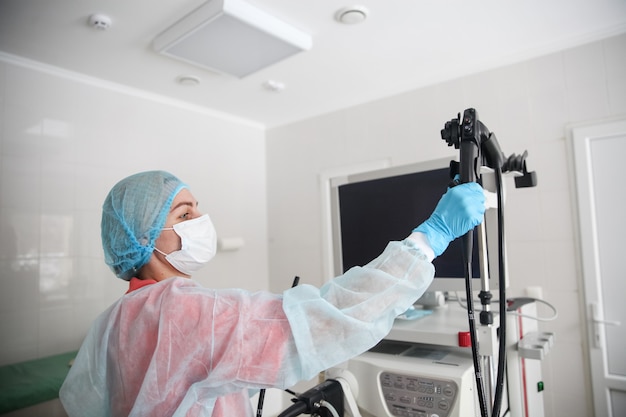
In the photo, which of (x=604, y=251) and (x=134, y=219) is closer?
(x=134, y=219)

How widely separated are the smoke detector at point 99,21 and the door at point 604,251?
2418 mm

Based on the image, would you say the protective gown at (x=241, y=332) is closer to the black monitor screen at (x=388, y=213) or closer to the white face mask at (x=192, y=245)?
the white face mask at (x=192, y=245)

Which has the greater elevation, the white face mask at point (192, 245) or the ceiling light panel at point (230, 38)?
the ceiling light panel at point (230, 38)

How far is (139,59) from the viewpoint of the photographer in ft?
7.59

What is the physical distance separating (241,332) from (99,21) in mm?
1821

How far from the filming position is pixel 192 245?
1054 mm

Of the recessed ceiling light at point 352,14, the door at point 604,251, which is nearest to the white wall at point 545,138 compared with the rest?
the door at point 604,251

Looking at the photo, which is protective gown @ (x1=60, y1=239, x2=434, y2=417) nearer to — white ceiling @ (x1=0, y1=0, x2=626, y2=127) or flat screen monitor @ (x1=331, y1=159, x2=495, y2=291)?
flat screen monitor @ (x1=331, y1=159, x2=495, y2=291)

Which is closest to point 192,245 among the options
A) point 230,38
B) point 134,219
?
point 134,219

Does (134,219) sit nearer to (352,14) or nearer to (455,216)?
(455,216)

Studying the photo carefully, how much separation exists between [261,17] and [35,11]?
998 mm

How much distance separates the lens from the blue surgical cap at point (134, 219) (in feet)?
3.18

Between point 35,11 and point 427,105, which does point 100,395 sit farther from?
point 427,105

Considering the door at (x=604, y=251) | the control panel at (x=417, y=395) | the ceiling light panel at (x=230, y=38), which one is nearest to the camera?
the control panel at (x=417, y=395)
